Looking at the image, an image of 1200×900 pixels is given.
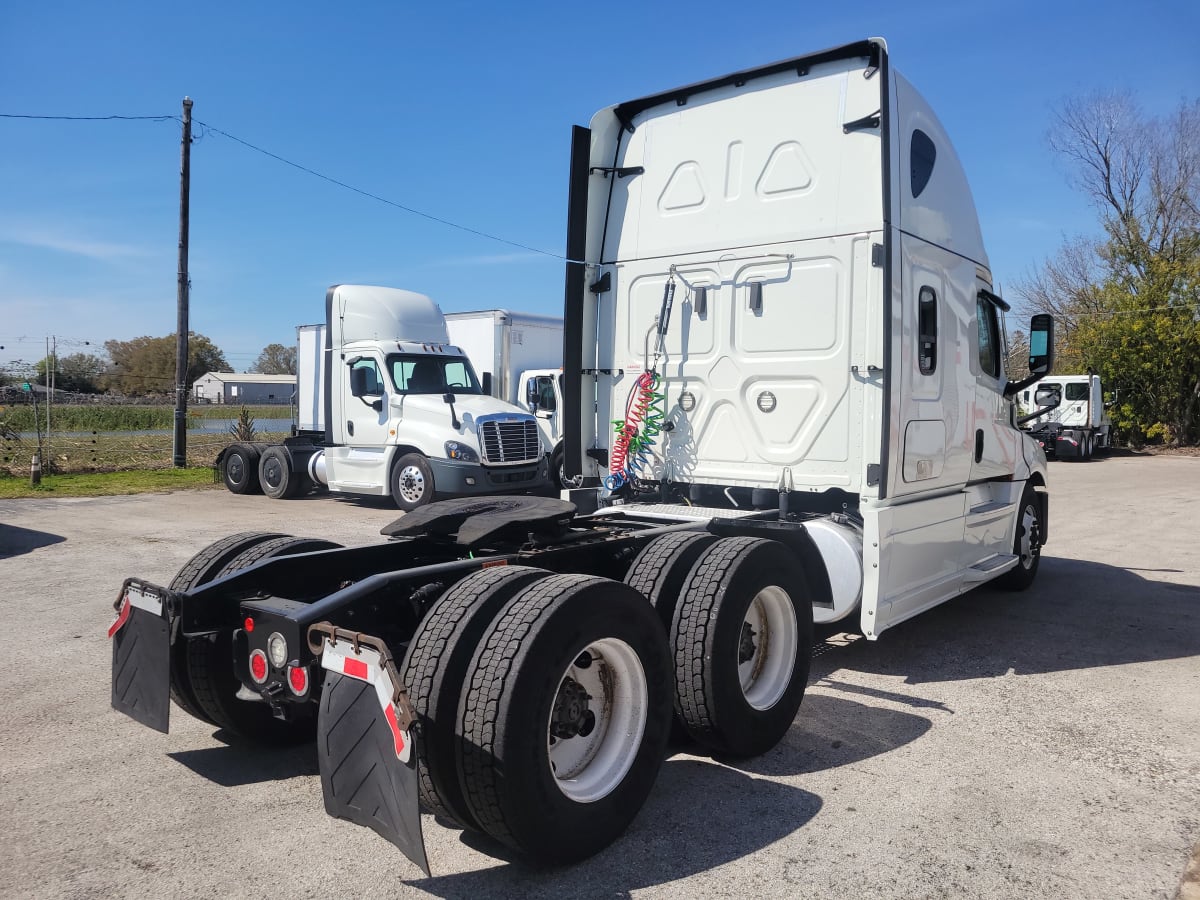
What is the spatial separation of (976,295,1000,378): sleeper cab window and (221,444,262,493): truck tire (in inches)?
514

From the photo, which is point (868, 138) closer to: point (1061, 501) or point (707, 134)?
point (707, 134)

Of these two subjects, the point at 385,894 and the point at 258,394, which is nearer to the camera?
the point at 385,894

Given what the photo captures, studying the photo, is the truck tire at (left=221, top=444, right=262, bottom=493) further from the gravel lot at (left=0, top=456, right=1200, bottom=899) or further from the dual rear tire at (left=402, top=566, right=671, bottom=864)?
the dual rear tire at (left=402, top=566, right=671, bottom=864)

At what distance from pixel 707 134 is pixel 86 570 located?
681 centimetres

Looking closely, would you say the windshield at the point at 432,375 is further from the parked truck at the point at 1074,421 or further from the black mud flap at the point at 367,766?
the parked truck at the point at 1074,421

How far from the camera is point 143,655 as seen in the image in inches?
145

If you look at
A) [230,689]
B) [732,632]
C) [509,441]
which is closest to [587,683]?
[732,632]

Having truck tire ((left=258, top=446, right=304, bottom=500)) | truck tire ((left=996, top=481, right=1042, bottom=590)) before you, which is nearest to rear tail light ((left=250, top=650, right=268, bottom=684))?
truck tire ((left=996, top=481, right=1042, bottom=590))

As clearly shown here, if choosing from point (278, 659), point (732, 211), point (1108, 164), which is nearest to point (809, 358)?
point (732, 211)

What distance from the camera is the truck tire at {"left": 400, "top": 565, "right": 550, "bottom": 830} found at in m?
2.97

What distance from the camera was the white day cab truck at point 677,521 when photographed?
3.03 meters

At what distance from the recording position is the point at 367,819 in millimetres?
2854

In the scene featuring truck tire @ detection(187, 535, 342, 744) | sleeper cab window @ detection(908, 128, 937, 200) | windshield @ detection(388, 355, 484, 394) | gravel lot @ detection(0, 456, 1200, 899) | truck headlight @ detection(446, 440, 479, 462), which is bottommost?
gravel lot @ detection(0, 456, 1200, 899)

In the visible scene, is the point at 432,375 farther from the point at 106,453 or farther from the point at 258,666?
the point at 258,666
